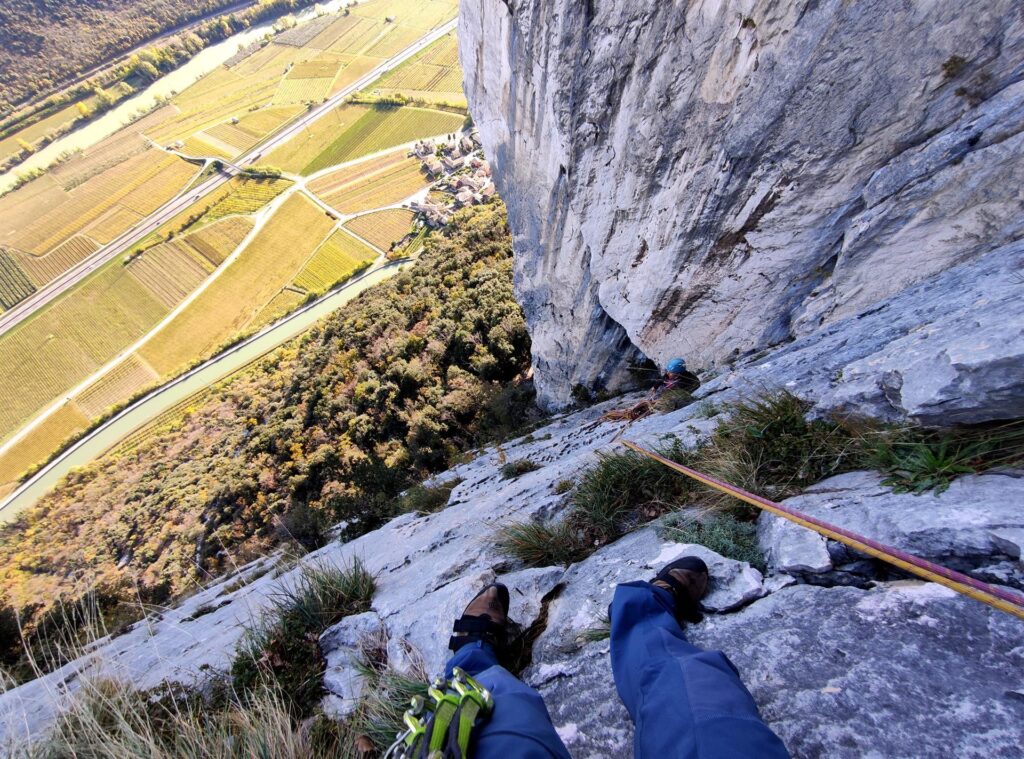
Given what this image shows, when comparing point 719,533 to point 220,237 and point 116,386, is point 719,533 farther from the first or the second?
point 220,237

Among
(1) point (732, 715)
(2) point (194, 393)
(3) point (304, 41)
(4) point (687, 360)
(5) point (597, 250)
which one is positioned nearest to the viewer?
(1) point (732, 715)

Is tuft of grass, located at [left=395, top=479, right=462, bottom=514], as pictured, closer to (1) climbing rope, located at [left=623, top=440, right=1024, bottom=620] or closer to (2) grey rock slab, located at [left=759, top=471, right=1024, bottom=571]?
(2) grey rock slab, located at [left=759, top=471, right=1024, bottom=571]

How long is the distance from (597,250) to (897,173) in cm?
574

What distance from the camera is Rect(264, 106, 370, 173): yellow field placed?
6981 cm

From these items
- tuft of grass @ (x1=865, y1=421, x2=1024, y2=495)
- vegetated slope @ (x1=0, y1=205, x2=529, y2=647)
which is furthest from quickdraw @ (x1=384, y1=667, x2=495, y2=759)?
vegetated slope @ (x1=0, y1=205, x2=529, y2=647)

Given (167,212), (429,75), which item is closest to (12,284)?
(167,212)

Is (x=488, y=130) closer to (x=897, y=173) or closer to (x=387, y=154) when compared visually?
(x=897, y=173)

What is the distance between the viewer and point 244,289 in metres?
53.8

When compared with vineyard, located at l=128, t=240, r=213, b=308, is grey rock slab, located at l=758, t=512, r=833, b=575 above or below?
below

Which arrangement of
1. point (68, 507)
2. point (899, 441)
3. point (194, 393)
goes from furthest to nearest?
point (194, 393), point (68, 507), point (899, 441)

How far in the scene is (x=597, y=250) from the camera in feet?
34.5

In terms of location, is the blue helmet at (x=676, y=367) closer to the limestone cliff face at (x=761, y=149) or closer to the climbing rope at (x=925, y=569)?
the limestone cliff face at (x=761, y=149)

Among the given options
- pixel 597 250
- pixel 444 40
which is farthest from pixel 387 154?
pixel 597 250

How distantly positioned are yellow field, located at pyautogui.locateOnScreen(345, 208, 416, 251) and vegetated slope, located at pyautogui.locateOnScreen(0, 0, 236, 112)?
88089 millimetres
